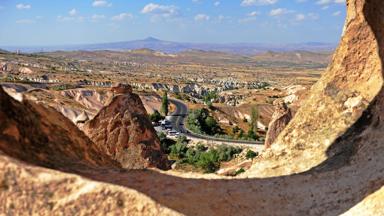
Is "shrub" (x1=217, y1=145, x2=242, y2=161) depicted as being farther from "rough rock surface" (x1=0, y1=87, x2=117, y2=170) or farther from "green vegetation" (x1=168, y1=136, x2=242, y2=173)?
"rough rock surface" (x1=0, y1=87, x2=117, y2=170)

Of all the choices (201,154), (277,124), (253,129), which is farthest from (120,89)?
(253,129)

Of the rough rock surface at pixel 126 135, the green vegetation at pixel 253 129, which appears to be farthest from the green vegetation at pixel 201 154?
the rough rock surface at pixel 126 135

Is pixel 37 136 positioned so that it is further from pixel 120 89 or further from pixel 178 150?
pixel 178 150

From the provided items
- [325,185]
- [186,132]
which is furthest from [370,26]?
[186,132]

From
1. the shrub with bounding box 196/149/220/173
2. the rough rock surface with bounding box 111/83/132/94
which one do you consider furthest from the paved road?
the rough rock surface with bounding box 111/83/132/94

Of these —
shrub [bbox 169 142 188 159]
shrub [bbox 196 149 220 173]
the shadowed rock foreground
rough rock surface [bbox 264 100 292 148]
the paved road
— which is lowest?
the paved road
